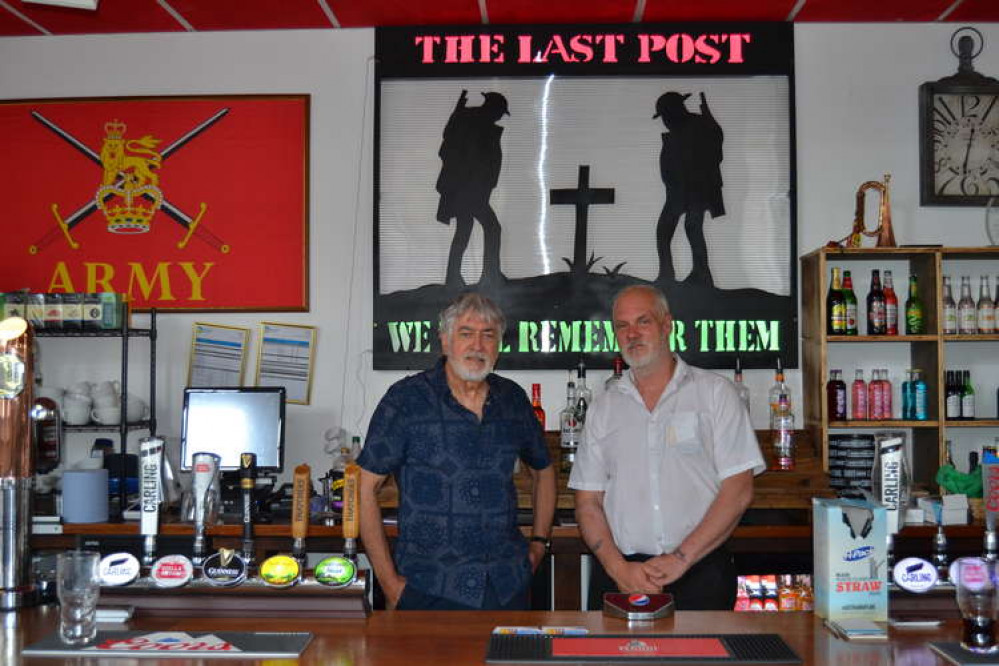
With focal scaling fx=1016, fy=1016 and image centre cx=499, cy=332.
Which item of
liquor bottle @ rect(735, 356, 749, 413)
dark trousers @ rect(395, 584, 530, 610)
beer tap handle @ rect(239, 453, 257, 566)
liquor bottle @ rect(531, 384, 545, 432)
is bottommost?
dark trousers @ rect(395, 584, 530, 610)

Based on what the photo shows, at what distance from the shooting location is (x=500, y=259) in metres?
4.84

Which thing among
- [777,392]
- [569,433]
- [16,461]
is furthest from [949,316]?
[16,461]

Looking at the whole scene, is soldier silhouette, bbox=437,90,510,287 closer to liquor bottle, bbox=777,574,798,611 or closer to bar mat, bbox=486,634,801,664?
liquor bottle, bbox=777,574,798,611

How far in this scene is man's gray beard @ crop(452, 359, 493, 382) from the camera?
3035 millimetres

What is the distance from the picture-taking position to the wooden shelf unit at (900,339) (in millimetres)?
4473

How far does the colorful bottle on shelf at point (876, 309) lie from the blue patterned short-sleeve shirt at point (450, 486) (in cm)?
223

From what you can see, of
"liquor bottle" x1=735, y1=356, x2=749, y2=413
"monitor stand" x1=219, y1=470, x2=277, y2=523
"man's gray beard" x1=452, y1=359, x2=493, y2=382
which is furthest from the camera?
"liquor bottle" x1=735, y1=356, x2=749, y2=413

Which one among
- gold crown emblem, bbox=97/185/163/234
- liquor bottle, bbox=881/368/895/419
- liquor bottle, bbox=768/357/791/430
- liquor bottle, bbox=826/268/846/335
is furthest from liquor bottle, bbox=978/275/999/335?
gold crown emblem, bbox=97/185/163/234

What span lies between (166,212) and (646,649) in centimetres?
362

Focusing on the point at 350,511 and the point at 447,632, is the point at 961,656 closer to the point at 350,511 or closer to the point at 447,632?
the point at 447,632

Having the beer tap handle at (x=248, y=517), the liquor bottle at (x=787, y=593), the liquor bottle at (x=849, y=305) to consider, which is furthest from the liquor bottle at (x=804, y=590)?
the beer tap handle at (x=248, y=517)

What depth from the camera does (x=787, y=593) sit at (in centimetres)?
422

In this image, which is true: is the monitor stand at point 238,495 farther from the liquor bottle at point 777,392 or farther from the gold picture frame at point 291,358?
the liquor bottle at point 777,392

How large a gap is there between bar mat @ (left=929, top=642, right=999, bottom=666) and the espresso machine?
6.97 ft
